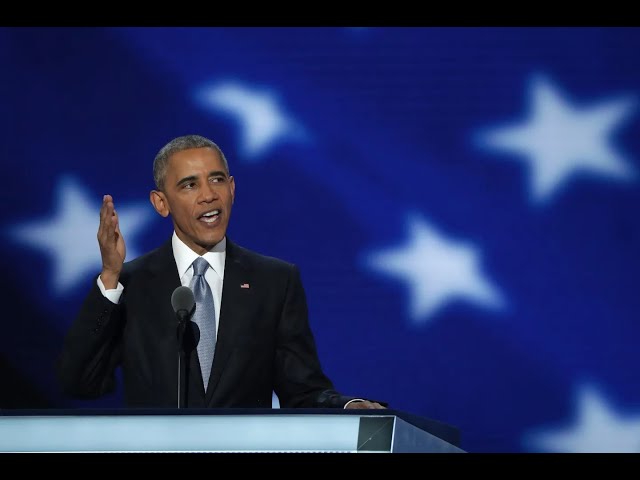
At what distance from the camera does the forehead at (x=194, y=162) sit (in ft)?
10.0

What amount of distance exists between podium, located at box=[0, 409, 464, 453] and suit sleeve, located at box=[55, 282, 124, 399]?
2.87 feet

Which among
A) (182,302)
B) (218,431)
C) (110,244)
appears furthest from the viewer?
(110,244)

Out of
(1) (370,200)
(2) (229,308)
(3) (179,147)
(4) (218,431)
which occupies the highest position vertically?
(1) (370,200)

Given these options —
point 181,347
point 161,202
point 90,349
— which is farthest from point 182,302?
point 161,202

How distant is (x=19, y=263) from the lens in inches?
162

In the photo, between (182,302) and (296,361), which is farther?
(296,361)

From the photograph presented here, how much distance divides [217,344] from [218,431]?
106 centimetres

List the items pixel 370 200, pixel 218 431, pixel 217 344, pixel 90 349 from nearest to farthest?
pixel 218 431 < pixel 90 349 < pixel 217 344 < pixel 370 200

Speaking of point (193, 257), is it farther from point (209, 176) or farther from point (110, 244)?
point (110, 244)

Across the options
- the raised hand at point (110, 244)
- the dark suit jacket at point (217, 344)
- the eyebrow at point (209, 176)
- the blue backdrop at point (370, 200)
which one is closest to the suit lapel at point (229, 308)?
the dark suit jacket at point (217, 344)

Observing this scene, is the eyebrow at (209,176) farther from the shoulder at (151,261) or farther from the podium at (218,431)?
the podium at (218,431)

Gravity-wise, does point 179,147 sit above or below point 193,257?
above

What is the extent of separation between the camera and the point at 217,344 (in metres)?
2.99

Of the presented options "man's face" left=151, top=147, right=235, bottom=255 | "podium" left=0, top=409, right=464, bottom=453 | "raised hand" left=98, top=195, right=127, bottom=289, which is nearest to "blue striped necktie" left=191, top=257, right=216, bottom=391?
"man's face" left=151, top=147, right=235, bottom=255
